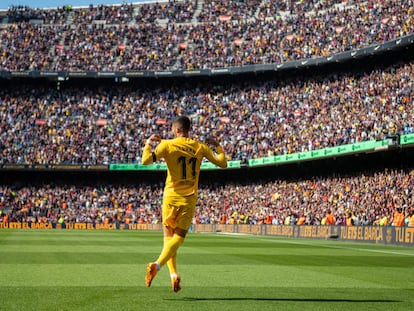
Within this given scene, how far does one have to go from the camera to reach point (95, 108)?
237 ft

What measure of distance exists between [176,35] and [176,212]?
67275mm

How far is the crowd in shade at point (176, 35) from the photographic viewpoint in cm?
6606

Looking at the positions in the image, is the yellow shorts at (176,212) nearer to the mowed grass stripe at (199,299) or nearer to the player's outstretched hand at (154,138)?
the player's outstretched hand at (154,138)

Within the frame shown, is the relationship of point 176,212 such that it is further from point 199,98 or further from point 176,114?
point 199,98

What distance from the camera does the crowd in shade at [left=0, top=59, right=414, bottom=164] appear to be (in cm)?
5578

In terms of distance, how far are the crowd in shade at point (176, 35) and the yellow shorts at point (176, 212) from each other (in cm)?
5416

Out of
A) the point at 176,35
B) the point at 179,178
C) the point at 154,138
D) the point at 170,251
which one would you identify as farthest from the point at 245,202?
the point at 154,138

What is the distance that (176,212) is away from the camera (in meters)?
9.55

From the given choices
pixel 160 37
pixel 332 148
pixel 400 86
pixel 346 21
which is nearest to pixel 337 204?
pixel 332 148

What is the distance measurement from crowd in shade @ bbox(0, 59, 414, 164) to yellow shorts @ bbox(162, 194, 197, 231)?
43.1 meters

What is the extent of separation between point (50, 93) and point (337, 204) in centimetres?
3968

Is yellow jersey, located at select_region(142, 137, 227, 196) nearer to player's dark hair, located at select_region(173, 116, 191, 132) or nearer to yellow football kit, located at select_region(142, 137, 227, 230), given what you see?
yellow football kit, located at select_region(142, 137, 227, 230)

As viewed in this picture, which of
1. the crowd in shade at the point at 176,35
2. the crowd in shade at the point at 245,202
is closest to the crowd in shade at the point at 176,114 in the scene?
the crowd in shade at the point at 176,35

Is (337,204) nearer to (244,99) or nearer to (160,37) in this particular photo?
(244,99)
